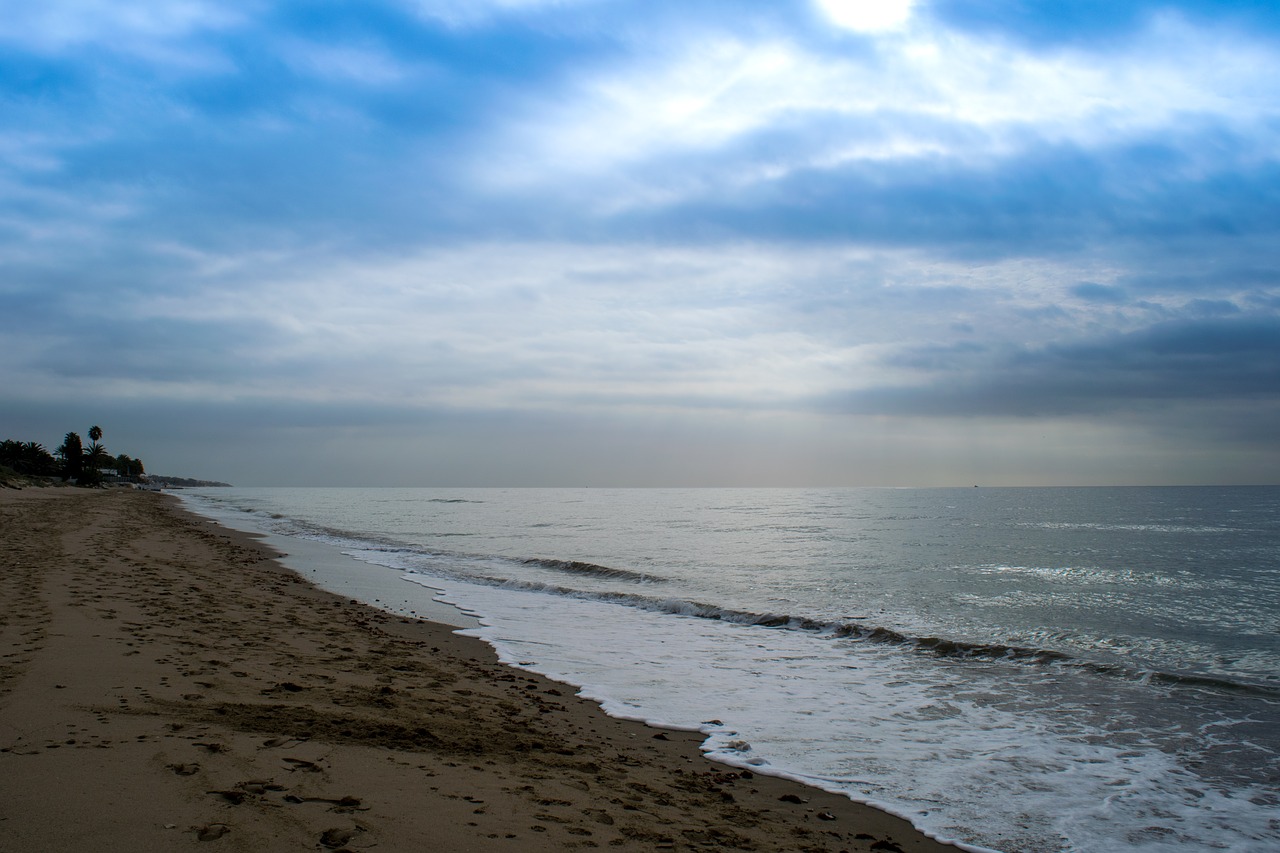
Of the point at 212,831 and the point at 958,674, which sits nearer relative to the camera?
the point at 212,831

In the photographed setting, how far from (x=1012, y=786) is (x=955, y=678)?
492 centimetres

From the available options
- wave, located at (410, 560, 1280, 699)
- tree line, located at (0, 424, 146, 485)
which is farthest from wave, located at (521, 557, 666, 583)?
tree line, located at (0, 424, 146, 485)

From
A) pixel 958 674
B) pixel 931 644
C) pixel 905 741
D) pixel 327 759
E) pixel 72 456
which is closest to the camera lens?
pixel 327 759

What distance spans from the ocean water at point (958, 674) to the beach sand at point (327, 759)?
3.37 ft

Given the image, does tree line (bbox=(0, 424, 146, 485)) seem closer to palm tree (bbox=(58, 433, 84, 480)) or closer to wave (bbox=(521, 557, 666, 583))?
palm tree (bbox=(58, 433, 84, 480))

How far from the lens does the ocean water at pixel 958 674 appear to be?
6441 millimetres

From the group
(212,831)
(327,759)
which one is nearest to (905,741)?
(327,759)

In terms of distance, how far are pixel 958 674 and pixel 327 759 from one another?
9.97 m

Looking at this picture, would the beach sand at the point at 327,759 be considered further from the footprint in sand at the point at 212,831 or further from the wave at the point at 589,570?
the wave at the point at 589,570

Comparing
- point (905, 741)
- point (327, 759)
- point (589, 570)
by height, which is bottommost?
point (589, 570)

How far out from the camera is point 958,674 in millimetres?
11609

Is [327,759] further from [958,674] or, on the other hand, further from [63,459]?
[63,459]

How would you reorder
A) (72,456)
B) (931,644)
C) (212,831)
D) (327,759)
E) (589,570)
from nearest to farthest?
(212,831), (327,759), (931,644), (589,570), (72,456)

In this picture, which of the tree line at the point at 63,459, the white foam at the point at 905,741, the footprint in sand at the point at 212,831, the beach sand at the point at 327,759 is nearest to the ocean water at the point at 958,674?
the white foam at the point at 905,741
